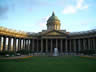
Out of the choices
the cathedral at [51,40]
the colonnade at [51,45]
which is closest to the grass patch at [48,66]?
the cathedral at [51,40]

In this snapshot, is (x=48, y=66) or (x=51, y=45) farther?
(x=51, y=45)

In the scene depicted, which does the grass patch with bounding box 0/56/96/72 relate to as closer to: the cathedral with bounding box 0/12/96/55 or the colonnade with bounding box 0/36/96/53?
the cathedral with bounding box 0/12/96/55

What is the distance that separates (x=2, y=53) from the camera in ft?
159

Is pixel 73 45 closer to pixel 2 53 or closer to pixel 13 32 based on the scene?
pixel 13 32

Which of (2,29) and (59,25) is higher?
(59,25)

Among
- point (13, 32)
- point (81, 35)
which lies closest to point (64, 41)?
point (81, 35)

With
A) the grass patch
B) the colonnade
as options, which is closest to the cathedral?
the colonnade

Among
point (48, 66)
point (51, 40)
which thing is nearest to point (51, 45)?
point (51, 40)

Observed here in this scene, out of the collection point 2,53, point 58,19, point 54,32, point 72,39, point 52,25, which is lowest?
point 2,53

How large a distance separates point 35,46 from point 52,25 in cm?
2498

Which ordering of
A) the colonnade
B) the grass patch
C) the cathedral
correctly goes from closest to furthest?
the grass patch
the cathedral
the colonnade

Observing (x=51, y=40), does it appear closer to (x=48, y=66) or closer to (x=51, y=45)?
(x=51, y=45)

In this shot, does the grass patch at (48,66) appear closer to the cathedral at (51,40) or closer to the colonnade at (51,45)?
the cathedral at (51,40)

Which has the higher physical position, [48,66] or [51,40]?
[51,40]
